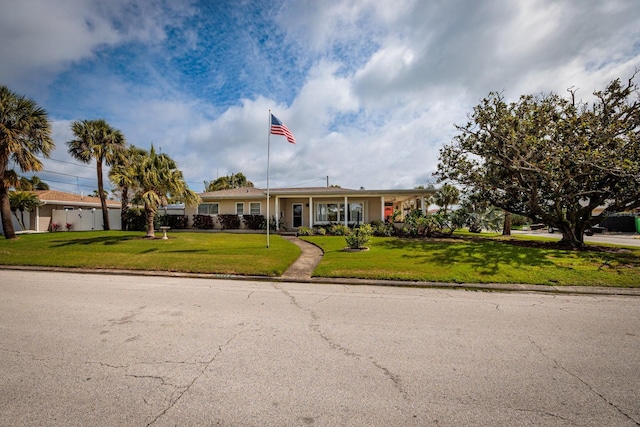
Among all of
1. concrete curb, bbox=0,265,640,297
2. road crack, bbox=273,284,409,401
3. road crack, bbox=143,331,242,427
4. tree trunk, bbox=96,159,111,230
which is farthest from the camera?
tree trunk, bbox=96,159,111,230

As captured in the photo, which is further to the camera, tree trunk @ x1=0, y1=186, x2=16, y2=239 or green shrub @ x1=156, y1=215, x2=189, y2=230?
green shrub @ x1=156, y1=215, x2=189, y2=230

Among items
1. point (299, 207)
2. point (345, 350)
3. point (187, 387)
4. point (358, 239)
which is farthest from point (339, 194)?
point (187, 387)

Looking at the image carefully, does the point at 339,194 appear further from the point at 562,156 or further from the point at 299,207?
the point at 562,156

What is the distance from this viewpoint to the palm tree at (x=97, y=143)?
2122 centimetres

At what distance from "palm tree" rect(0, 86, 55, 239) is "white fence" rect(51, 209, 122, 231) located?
8417 millimetres

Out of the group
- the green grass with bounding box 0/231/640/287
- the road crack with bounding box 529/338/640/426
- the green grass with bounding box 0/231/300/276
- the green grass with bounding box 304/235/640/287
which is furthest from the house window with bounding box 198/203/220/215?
the road crack with bounding box 529/338/640/426

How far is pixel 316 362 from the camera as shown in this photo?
3.34 metres

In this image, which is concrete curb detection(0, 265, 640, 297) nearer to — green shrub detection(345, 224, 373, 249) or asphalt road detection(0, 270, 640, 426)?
asphalt road detection(0, 270, 640, 426)

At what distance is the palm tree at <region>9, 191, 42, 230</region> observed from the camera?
74.5 ft

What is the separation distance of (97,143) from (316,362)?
2606 cm

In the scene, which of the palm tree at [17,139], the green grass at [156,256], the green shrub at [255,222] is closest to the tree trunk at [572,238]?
the green grass at [156,256]

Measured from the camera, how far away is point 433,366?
10.7 feet

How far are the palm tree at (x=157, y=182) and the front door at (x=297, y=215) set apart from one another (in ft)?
31.5

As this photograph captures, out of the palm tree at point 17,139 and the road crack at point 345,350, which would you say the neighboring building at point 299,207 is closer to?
the palm tree at point 17,139
